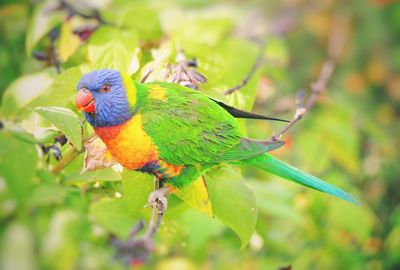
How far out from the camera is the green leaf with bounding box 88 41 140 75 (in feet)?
3.43

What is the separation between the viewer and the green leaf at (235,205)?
96 centimetres

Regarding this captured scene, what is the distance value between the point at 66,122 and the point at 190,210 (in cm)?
71

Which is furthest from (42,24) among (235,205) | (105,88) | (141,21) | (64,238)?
(235,205)

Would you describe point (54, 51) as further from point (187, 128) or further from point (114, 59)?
point (187, 128)

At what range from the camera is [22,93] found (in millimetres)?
1100

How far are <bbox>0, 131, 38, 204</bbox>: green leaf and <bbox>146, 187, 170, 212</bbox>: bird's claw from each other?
0.21 metres

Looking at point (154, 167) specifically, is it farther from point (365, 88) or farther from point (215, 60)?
point (365, 88)

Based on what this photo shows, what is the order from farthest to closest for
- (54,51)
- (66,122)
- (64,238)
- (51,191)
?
1. (64,238)
2. (54,51)
3. (51,191)
4. (66,122)

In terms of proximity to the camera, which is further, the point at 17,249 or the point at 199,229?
the point at 17,249

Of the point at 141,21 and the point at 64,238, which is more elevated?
the point at 141,21

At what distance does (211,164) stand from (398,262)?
1.20 metres

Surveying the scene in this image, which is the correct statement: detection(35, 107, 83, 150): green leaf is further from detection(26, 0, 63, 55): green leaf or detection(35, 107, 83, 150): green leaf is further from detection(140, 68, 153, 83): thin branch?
detection(26, 0, 63, 55): green leaf

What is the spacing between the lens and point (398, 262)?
1907 mm

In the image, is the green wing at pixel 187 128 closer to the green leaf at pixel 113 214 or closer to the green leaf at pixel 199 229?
the green leaf at pixel 113 214
